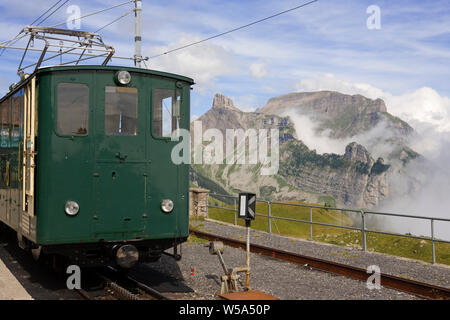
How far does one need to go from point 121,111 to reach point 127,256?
7.85 feet

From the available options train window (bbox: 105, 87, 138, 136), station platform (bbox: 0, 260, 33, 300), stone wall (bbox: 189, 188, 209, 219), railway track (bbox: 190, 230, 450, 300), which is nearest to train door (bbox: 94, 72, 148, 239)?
train window (bbox: 105, 87, 138, 136)

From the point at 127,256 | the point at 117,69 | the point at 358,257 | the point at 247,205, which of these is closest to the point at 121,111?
the point at 117,69

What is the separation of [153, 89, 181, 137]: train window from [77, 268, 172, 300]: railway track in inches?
104

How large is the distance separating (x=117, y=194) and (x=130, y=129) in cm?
111

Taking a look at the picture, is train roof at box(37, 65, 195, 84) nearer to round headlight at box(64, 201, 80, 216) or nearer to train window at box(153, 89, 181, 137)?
train window at box(153, 89, 181, 137)

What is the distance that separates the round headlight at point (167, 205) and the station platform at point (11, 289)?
2.49m

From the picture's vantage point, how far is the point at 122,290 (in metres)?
7.78

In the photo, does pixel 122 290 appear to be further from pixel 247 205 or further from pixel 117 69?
pixel 117 69

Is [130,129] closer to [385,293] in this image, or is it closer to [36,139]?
[36,139]

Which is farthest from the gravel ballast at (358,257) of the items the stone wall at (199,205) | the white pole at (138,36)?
the white pole at (138,36)

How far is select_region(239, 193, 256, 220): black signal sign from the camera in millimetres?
8641

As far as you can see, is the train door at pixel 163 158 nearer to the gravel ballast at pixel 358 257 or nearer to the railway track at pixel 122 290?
the railway track at pixel 122 290

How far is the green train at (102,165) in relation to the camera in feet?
24.8
